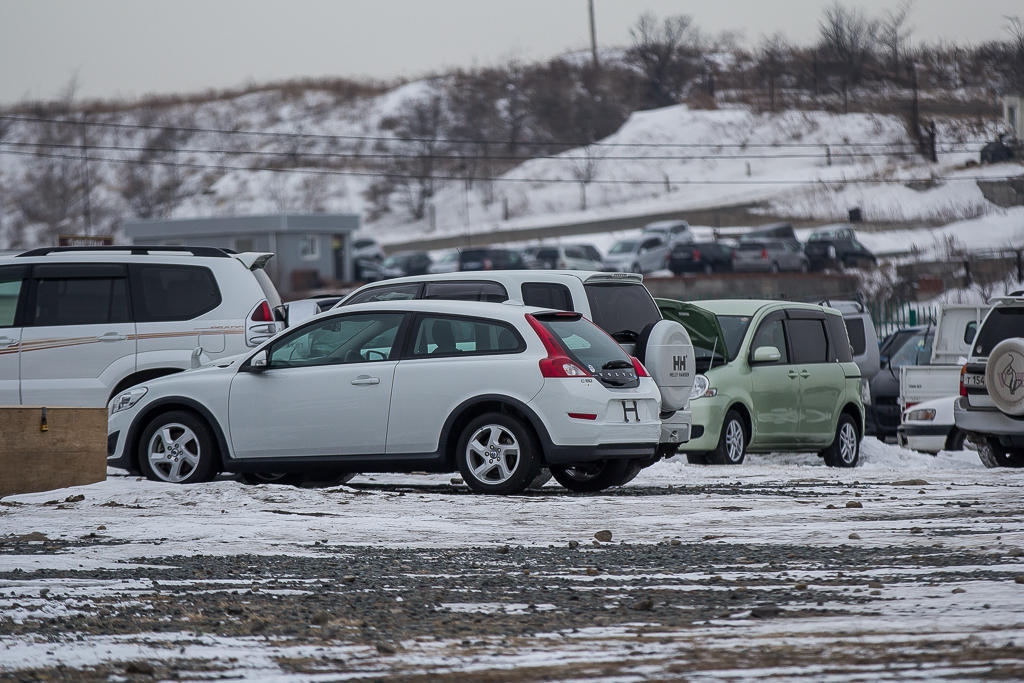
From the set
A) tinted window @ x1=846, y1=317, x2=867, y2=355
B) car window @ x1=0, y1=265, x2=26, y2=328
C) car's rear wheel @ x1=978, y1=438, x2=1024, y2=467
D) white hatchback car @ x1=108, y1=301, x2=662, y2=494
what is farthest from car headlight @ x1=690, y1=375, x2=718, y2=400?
tinted window @ x1=846, y1=317, x2=867, y2=355

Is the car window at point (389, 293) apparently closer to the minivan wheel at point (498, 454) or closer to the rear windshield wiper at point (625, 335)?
the rear windshield wiper at point (625, 335)

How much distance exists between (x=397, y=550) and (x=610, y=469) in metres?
3.57

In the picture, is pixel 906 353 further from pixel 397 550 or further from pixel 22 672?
pixel 22 672

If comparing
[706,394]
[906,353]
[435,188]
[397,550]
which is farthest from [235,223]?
[397,550]

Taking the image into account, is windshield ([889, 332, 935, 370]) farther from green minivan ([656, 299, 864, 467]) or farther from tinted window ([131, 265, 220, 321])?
tinted window ([131, 265, 220, 321])

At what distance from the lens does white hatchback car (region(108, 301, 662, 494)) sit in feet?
31.7

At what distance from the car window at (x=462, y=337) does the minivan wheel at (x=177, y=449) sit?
2027 mm

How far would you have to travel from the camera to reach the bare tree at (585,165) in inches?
3202

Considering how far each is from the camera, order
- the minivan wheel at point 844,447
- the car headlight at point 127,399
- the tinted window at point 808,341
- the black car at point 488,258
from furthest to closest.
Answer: the black car at point 488,258, the minivan wheel at point 844,447, the tinted window at point 808,341, the car headlight at point 127,399

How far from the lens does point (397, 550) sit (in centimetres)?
723

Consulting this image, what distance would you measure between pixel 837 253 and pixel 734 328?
118 ft

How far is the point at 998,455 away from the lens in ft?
44.4

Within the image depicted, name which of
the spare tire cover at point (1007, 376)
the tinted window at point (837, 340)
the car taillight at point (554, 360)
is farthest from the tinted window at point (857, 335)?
the car taillight at point (554, 360)

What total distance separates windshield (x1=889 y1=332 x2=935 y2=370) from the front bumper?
735cm
